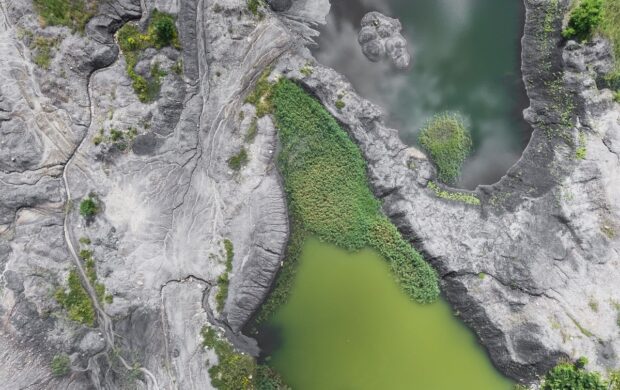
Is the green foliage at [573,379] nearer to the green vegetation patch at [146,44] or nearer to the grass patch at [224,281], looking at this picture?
the grass patch at [224,281]

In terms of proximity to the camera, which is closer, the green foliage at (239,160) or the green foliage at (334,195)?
the green foliage at (239,160)

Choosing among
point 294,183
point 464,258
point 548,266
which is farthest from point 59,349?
point 548,266

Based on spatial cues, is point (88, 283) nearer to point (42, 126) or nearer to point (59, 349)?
point (59, 349)

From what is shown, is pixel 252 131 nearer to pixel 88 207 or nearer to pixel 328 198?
pixel 328 198

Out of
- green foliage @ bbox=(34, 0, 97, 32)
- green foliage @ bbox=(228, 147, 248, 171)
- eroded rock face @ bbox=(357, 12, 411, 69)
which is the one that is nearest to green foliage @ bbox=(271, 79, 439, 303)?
green foliage @ bbox=(228, 147, 248, 171)

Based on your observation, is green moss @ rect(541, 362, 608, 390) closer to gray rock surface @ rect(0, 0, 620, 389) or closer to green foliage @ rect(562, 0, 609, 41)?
gray rock surface @ rect(0, 0, 620, 389)

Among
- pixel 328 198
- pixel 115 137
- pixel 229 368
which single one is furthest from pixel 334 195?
pixel 115 137

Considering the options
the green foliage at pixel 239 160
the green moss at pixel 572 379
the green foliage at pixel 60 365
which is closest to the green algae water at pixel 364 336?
the green moss at pixel 572 379
